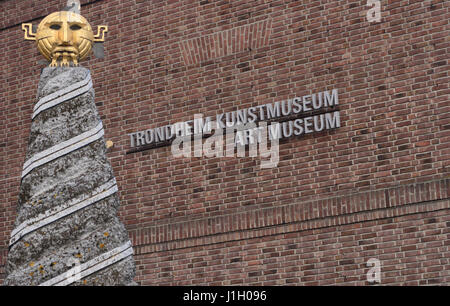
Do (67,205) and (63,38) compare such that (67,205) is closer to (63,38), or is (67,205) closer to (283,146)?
(63,38)

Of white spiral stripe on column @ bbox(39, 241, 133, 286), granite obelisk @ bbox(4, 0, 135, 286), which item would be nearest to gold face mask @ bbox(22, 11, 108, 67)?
granite obelisk @ bbox(4, 0, 135, 286)

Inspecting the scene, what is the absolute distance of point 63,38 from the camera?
8023 millimetres

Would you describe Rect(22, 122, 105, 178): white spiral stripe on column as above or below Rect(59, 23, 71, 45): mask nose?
below

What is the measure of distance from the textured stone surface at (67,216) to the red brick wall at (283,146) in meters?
5.10

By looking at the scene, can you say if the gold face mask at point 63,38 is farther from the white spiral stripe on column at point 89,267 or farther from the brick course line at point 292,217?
the brick course line at point 292,217

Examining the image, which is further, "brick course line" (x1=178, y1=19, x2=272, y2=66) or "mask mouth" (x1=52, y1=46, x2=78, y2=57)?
"brick course line" (x1=178, y1=19, x2=272, y2=66)

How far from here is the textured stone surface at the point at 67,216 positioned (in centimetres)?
731

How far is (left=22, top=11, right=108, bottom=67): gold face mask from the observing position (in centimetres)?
803

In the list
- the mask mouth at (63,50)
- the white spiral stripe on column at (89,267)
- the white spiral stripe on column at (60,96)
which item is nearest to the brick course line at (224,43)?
the mask mouth at (63,50)

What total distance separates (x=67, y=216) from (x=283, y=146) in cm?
564

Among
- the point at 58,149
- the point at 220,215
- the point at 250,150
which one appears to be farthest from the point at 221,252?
the point at 58,149

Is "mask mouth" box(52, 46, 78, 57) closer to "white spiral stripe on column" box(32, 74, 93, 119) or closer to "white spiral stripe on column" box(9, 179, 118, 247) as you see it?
"white spiral stripe on column" box(32, 74, 93, 119)

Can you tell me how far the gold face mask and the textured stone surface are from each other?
0.61 metres

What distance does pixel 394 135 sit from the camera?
11.9 meters
